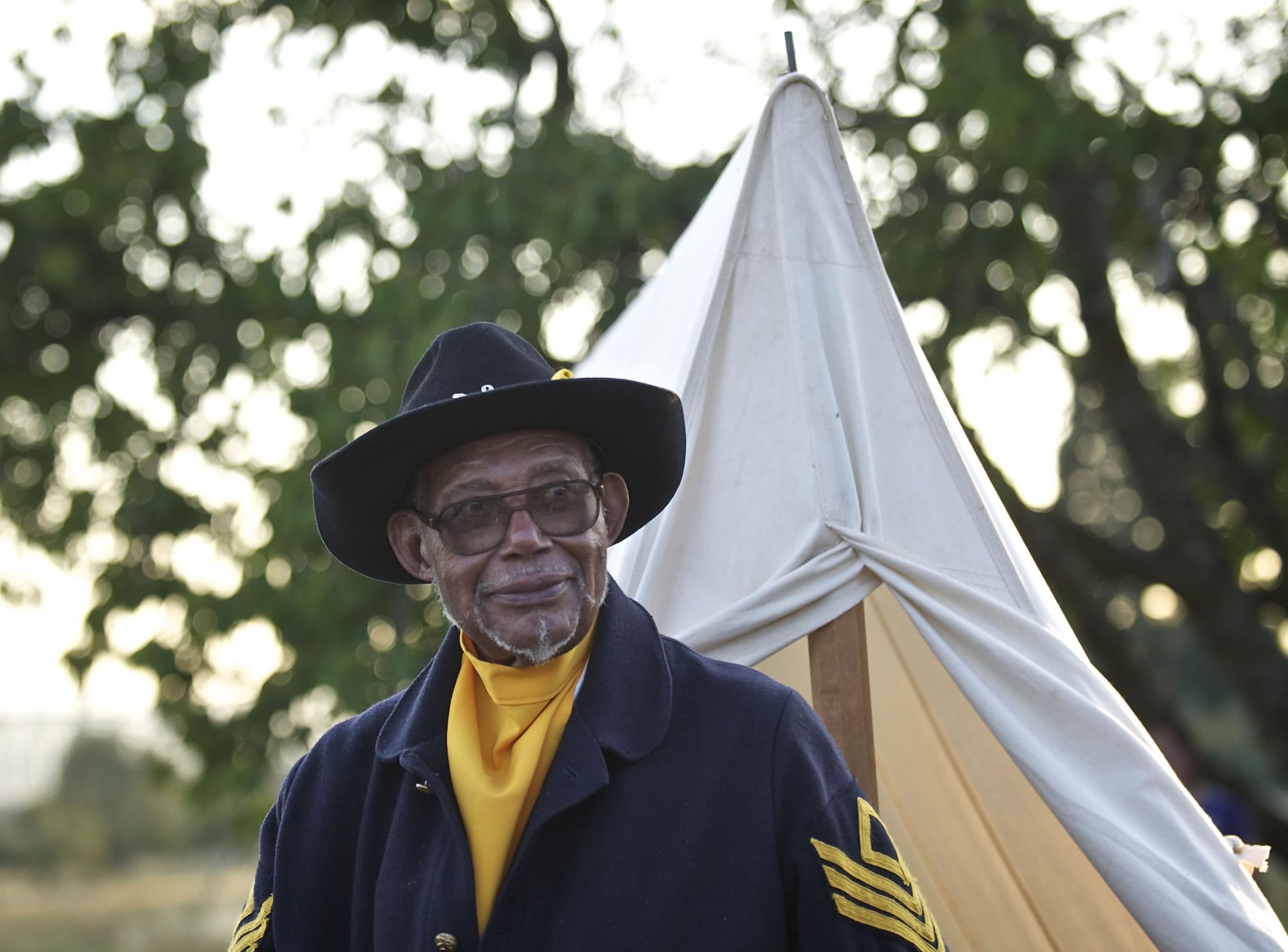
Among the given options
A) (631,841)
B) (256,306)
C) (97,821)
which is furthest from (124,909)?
(631,841)

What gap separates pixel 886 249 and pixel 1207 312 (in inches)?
89.8

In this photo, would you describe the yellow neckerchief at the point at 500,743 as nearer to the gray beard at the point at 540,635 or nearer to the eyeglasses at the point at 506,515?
the gray beard at the point at 540,635

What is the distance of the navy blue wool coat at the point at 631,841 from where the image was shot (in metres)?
2.16

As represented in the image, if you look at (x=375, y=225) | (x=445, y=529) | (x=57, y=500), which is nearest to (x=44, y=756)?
(x=57, y=500)

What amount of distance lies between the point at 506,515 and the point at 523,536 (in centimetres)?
6

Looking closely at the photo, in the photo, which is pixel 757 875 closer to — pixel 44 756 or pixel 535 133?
pixel 535 133

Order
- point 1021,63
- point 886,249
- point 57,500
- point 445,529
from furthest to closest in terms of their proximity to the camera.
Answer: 1. point 57,500
2. point 886,249
3. point 1021,63
4. point 445,529

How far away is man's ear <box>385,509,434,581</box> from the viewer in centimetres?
264

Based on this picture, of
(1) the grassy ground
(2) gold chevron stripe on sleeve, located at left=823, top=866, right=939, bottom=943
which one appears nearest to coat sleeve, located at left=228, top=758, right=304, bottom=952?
(2) gold chevron stripe on sleeve, located at left=823, top=866, right=939, bottom=943

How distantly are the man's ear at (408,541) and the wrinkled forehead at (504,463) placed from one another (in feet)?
0.46

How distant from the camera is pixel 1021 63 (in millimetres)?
6473

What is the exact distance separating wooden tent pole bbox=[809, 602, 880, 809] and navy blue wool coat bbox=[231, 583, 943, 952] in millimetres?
600

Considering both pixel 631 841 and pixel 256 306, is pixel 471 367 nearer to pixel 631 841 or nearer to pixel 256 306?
pixel 631 841

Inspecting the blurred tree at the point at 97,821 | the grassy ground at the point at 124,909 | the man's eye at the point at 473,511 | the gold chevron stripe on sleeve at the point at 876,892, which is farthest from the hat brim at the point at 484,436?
the blurred tree at the point at 97,821
